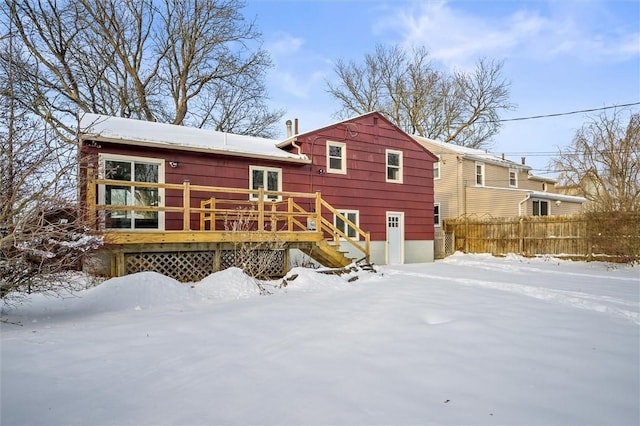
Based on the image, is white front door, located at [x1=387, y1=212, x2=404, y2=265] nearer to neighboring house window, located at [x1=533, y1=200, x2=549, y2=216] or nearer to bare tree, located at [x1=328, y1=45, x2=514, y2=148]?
neighboring house window, located at [x1=533, y1=200, x2=549, y2=216]

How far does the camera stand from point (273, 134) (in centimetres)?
2552

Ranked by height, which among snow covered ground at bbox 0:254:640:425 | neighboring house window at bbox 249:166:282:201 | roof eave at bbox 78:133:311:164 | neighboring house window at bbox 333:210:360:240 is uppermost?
roof eave at bbox 78:133:311:164

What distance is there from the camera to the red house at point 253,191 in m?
8.33

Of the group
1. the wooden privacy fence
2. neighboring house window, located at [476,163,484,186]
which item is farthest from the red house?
neighboring house window, located at [476,163,484,186]

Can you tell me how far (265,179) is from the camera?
11969mm

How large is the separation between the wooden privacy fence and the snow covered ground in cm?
638

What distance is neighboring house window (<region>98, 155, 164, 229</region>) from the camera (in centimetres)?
955

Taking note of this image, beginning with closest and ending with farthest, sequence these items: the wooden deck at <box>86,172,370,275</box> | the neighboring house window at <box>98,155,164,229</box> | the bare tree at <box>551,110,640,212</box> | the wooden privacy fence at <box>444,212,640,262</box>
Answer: the wooden deck at <box>86,172,370,275</box> → the neighboring house window at <box>98,155,164,229</box> → the wooden privacy fence at <box>444,212,640,262</box> → the bare tree at <box>551,110,640,212</box>

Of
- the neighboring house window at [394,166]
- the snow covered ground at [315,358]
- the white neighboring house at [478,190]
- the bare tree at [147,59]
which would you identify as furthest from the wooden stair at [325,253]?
the bare tree at [147,59]

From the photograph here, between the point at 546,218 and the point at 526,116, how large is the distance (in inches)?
314

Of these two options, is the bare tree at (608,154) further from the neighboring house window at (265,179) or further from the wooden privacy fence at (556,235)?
the neighboring house window at (265,179)

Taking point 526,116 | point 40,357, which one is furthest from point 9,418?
point 526,116

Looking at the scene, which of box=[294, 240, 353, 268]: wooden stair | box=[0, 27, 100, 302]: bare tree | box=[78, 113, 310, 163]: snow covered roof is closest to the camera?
box=[0, 27, 100, 302]: bare tree

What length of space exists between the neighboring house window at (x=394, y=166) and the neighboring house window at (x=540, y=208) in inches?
482
